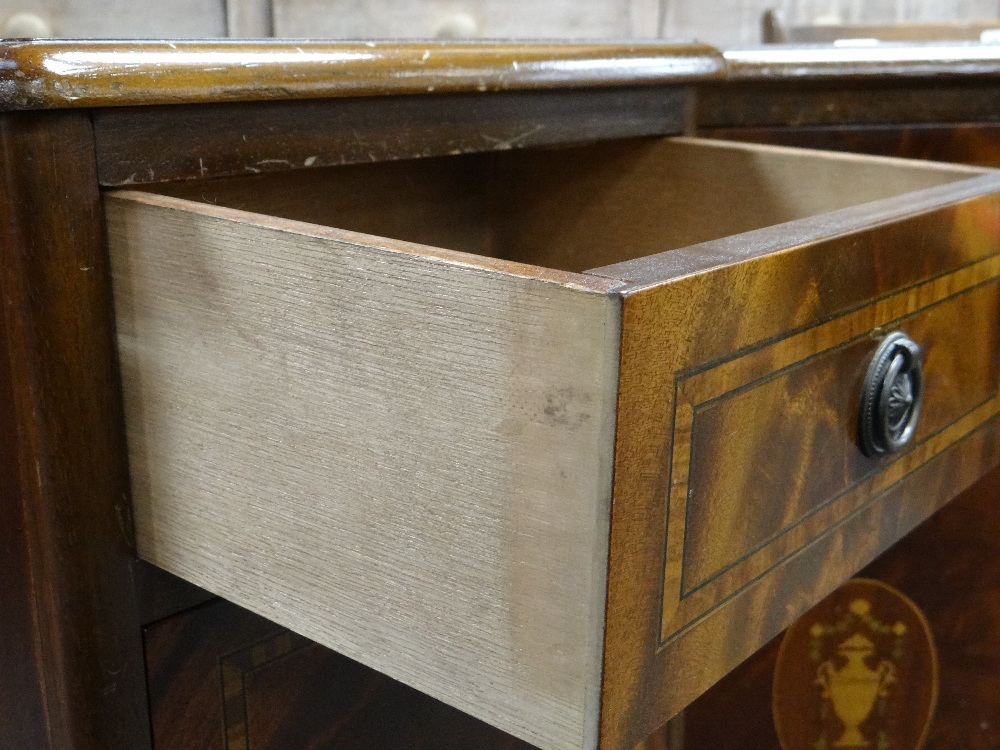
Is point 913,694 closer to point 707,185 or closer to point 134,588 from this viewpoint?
point 707,185

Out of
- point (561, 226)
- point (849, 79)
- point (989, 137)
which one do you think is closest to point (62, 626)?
point (561, 226)

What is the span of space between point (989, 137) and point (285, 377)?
761 millimetres

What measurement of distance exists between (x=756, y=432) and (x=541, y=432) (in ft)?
0.38

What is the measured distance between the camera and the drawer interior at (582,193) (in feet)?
2.48

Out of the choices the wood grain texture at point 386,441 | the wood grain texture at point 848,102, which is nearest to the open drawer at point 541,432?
the wood grain texture at point 386,441

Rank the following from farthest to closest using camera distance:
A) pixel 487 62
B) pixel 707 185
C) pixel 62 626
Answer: pixel 707 185
pixel 487 62
pixel 62 626

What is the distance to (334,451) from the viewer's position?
0.51 metres

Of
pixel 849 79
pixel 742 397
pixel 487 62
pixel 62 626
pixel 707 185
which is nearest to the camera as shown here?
pixel 742 397

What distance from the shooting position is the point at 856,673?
1051 millimetres

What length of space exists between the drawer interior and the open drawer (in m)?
0.11

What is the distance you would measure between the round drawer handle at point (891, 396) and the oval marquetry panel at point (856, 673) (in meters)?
0.46

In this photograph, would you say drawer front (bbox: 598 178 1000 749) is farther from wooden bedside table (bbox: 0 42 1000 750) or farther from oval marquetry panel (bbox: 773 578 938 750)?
oval marquetry panel (bbox: 773 578 938 750)

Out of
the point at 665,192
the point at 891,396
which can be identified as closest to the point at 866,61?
the point at 665,192

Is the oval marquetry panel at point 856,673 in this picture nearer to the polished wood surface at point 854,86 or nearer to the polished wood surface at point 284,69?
the polished wood surface at point 854,86
